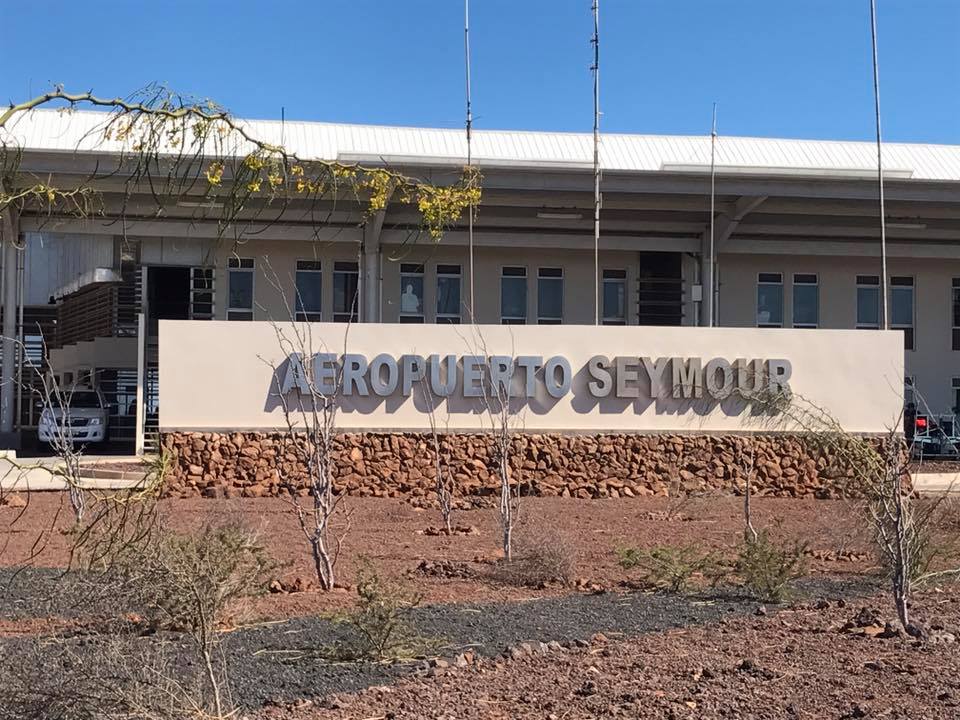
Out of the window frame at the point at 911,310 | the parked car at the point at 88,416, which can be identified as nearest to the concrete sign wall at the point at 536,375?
the window frame at the point at 911,310

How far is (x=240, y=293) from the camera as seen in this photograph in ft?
105

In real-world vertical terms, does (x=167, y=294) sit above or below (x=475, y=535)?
above

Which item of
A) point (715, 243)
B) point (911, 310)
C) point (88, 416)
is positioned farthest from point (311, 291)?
point (911, 310)

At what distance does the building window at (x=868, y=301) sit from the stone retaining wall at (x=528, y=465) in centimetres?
1417

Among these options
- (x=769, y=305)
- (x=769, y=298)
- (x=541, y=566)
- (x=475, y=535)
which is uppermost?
(x=769, y=298)

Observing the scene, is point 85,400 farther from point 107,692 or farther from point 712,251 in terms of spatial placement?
point 107,692

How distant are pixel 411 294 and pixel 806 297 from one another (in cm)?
1140

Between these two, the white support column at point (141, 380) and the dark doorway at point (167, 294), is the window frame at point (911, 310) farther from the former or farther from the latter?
the white support column at point (141, 380)

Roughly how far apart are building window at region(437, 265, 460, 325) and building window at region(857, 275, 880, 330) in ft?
38.3

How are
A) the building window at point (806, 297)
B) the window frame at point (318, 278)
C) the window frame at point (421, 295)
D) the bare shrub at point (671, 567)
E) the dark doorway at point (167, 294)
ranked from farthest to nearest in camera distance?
1. the dark doorway at point (167, 294)
2. the building window at point (806, 297)
3. the window frame at point (421, 295)
4. the window frame at point (318, 278)
5. the bare shrub at point (671, 567)

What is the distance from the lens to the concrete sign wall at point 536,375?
64.8 feet

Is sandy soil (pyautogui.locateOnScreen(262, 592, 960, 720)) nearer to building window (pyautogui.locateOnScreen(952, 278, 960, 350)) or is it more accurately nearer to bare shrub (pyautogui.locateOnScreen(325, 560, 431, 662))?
bare shrub (pyautogui.locateOnScreen(325, 560, 431, 662))

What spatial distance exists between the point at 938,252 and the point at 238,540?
28.8 metres

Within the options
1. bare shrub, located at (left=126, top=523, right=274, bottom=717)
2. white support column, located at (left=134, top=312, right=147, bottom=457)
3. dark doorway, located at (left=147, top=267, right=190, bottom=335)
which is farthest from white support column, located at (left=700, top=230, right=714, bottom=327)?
bare shrub, located at (left=126, top=523, right=274, bottom=717)
